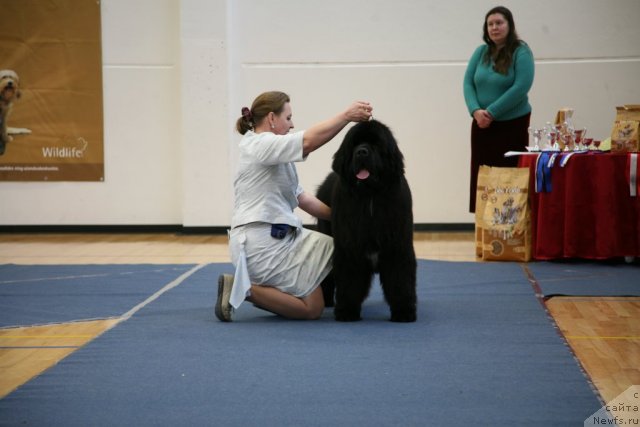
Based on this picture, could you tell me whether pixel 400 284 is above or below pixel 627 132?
below

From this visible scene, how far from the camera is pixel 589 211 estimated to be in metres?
5.84

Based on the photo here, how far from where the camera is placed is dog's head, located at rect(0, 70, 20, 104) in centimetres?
822

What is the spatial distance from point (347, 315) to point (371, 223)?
461 millimetres

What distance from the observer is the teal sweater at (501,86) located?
6.00 metres

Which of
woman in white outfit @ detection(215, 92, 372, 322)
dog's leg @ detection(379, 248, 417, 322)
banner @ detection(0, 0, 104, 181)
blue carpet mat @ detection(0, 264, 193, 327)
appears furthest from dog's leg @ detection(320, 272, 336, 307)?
banner @ detection(0, 0, 104, 181)

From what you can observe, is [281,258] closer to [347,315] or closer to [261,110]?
[347,315]

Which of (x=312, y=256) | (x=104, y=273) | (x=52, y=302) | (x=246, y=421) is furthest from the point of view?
(x=104, y=273)

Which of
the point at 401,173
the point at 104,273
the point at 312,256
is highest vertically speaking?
the point at 401,173

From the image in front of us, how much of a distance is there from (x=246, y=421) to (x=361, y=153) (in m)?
1.43

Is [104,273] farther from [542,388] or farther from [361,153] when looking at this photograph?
[542,388]

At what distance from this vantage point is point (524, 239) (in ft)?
19.5

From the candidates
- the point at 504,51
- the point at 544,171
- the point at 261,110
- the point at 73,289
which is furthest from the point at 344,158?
the point at 504,51

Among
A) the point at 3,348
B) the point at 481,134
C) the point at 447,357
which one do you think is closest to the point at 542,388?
the point at 447,357

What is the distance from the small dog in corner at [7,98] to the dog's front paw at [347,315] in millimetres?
5389
